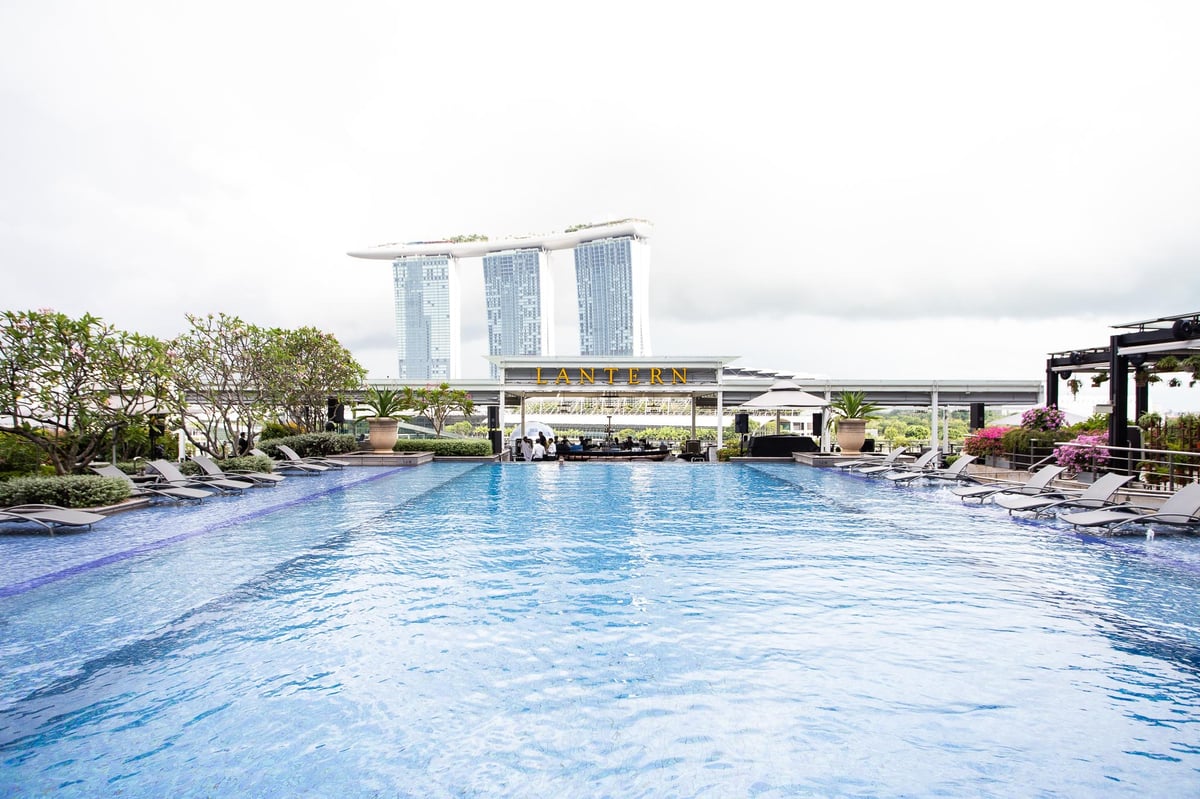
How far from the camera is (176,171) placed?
2505cm

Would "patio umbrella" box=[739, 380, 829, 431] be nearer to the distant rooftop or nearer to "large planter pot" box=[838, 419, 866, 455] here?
"large planter pot" box=[838, 419, 866, 455]

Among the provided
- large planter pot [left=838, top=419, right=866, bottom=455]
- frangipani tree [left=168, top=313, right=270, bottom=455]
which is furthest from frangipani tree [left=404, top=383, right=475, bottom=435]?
large planter pot [left=838, top=419, right=866, bottom=455]

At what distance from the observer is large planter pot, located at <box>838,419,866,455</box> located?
19234 mm

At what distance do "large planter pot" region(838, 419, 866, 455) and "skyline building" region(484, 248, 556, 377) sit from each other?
70.0m

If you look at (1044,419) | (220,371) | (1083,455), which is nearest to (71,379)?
(220,371)

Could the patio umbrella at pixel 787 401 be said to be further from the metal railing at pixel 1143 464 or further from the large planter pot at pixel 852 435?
the metal railing at pixel 1143 464

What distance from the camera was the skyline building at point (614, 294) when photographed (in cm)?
7919

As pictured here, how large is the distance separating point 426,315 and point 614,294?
30346mm

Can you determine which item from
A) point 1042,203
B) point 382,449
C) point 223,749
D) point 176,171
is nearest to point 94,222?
point 176,171

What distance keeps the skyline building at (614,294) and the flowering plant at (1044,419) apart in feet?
213

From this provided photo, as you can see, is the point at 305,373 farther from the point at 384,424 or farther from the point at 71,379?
the point at 71,379

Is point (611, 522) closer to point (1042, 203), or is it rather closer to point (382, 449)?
point (382, 449)

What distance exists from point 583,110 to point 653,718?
33.7 metres

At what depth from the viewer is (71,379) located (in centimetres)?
977
